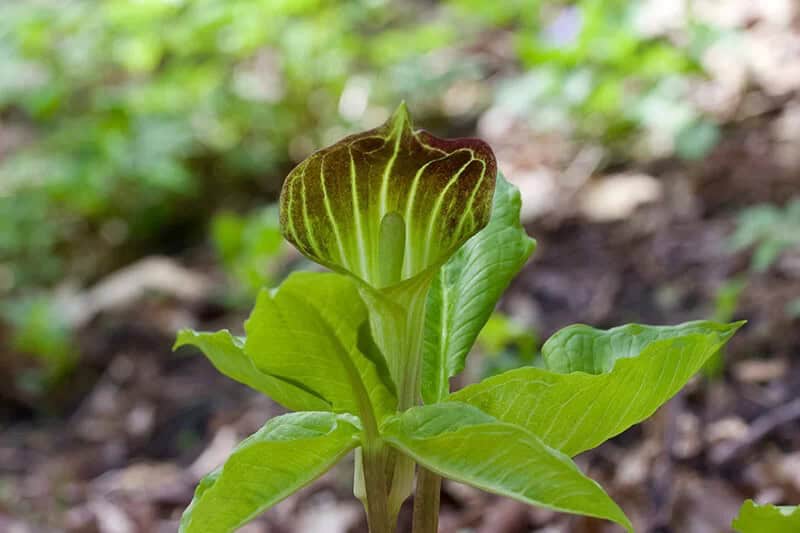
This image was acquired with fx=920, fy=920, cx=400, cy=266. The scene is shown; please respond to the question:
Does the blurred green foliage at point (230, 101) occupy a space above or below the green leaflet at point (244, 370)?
below

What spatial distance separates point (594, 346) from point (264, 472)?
34 cm

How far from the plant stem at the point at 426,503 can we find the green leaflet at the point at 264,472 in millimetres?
139

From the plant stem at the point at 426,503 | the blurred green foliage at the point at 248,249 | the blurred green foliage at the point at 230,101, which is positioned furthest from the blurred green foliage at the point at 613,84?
the plant stem at the point at 426,503

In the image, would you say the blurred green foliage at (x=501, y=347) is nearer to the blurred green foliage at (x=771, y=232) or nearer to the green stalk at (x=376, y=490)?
the blurred green foliage at (x=771, y=232)

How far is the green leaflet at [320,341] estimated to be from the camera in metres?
0.72

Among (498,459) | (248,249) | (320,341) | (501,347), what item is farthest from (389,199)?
(248,249)

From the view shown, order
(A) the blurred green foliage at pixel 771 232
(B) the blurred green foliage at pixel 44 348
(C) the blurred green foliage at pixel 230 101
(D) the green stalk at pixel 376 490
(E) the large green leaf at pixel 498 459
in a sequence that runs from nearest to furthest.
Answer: (E) the large green leaf at pixel 498 459
(D) the green stalk at pixel 376 490
(A) the blurred green foliage at pixel 771 232
(B) the blurred green foliage at pixel 44 348
(C) the blurred green foliage at pixel 230 101

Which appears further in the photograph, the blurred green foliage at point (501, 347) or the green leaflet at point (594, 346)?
the blurred green foliage at point (501, 347)

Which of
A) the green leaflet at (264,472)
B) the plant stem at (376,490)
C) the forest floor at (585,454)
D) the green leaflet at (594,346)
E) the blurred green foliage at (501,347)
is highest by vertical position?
the green leaflet at (264,472)

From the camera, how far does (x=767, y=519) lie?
788 millimetres

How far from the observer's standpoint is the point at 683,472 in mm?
1730

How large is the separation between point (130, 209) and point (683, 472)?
2837 mm

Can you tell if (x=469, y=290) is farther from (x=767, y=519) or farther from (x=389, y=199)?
(x=767, y=519)

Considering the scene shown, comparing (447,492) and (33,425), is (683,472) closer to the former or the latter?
(447,492)
